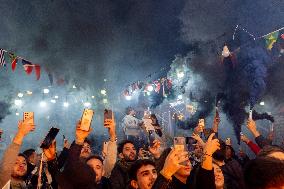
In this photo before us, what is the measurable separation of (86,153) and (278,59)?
81.2ft

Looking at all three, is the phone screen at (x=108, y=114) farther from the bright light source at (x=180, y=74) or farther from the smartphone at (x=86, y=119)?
the bright light source at (x=180, y=74)

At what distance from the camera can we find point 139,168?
4.51 metres

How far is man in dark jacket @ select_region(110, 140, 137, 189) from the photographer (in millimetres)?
5852

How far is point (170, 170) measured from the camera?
322cm

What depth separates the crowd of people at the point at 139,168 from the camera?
7.80 ft

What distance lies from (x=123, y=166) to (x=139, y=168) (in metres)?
1.99

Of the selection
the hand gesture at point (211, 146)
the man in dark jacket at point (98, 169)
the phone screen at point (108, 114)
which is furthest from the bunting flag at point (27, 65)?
the hand gesture at point (211, 146)

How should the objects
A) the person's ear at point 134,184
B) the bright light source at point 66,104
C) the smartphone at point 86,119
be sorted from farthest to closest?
the bright light source at point 66,104 → the smartphone at point 86,119 → the person's ear at point 134,184

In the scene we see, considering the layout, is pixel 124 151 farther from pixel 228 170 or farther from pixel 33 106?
pixel 33 106

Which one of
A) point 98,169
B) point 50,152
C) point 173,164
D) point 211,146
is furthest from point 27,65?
point 173,164

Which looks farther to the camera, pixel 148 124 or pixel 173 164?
pixel 148 124

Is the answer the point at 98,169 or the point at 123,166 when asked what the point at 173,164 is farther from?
the point at 123,166

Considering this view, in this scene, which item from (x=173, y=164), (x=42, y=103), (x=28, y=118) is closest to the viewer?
(x=173, y=164)

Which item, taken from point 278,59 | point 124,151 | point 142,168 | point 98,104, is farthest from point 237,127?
point 98,104
